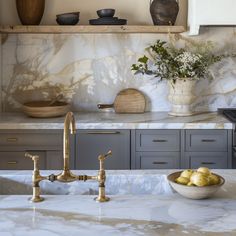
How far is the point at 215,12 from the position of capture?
3557 mm

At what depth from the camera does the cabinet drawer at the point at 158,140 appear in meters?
3.46

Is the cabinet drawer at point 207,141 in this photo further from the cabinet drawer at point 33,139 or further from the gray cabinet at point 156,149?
the cabinet drawer at point 33,139

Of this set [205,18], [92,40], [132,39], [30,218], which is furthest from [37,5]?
[30,218]

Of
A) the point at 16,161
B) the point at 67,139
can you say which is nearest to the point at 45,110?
the point at 16,161

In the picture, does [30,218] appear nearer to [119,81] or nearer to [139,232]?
[139,232]

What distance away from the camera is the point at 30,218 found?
5.06 feet

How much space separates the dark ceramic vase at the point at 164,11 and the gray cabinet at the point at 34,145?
1265 mm

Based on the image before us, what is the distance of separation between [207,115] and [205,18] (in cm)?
80

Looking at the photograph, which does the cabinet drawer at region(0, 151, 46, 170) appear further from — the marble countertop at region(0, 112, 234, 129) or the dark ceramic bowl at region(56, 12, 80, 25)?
→ the dark ceramic bowl at region(56, 12, 80, 25)

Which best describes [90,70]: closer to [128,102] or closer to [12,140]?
[128,102]

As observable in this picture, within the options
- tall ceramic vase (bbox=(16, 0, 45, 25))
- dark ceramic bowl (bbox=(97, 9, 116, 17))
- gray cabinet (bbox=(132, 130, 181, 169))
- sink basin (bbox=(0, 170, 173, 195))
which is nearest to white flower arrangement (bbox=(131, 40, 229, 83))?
dark ceramic bowl (bbox=(97, 9, 116, 17))

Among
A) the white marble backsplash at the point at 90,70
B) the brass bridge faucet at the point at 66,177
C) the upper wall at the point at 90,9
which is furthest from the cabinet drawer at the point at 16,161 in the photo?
the brass bridge faucet at the point at 66,177

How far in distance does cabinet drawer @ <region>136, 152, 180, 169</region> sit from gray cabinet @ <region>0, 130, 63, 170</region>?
0.60m

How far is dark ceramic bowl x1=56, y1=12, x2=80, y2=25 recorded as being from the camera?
3.75 meters
